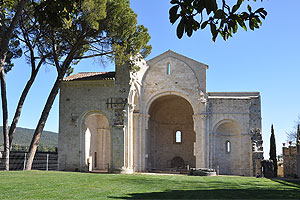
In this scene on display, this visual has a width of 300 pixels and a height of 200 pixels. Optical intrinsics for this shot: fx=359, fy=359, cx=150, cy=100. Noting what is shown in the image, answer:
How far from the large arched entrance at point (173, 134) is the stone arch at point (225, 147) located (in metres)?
6.02

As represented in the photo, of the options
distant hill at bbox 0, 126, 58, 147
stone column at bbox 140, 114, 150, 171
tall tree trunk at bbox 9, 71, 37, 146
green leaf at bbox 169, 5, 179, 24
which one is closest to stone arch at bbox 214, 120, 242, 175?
stone column at bbox 140, 114, 150, 171

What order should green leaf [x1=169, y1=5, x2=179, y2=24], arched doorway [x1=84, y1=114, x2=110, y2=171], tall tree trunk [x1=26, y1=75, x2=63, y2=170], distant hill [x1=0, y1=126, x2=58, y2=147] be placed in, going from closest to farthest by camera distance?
green leaf [x1=169, y1=5, x2=179, y2=24], tall tree trunk [x1=26, y1=75, x2=63, y2=170], arched doorway [x1=84, y1=114, x2=110, y2=171], distant hill [x1=0, y1=126, x2=58, y2=147]

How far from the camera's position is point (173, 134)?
34.4 meters

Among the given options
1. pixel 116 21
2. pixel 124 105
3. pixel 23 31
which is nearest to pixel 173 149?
pixel 124 105

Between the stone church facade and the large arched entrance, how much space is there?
7.56 ft

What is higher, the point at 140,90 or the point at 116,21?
the point at 116,21

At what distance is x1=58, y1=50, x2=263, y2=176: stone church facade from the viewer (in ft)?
79.2

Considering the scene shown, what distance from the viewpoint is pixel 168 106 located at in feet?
114

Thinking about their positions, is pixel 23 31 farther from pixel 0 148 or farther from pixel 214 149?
pixel 214 149

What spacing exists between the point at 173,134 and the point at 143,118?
7.87 metres

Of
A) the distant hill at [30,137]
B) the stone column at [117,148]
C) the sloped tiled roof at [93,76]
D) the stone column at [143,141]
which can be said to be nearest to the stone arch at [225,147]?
the stone column at [143,141]

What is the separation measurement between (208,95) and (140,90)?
535cm

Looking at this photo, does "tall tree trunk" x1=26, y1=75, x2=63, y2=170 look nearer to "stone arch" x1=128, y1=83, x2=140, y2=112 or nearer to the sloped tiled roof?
the sloped tiled roof

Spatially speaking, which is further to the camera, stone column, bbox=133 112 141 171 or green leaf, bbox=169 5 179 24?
stone column, bbox=133 112 141 171
